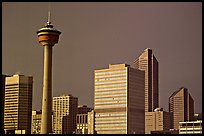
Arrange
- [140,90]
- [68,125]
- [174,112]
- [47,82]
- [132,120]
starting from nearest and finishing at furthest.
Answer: [47,82]
[132,120]
[140,90]
[68,125]
[174,112]

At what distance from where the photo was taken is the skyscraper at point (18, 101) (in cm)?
Result: 9106

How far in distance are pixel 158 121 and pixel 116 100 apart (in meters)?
22.0

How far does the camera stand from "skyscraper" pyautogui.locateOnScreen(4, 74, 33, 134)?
299 ft

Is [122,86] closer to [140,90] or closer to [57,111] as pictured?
[140,90]

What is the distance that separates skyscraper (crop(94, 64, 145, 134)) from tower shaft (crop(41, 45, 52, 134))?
24.3 meters

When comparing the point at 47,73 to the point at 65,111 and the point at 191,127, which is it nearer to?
the point at 191,127

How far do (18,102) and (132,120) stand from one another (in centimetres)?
2531

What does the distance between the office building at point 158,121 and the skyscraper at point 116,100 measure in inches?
612

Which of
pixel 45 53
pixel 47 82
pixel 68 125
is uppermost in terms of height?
pixel 45 53

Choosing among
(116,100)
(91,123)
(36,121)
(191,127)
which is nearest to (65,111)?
(36,121)

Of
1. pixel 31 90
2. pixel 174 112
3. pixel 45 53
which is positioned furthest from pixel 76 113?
pixel 45 53

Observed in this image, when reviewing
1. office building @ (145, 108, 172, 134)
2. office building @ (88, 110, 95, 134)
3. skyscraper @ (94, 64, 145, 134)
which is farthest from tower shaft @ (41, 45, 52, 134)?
office building @ (145, 108, 172, 134)

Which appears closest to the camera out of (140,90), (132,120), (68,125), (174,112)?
(132,120)

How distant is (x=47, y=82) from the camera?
65.8m
